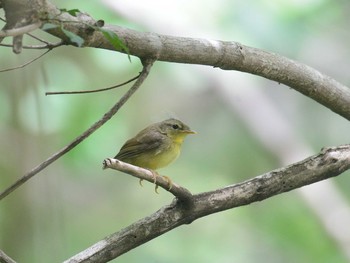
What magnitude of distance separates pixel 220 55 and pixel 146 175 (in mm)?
700

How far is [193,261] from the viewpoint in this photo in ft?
22.8

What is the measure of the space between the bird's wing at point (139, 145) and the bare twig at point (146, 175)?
924 mm

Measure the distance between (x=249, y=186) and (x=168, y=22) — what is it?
10.9ft

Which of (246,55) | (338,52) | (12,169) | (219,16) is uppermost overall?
(338,52)

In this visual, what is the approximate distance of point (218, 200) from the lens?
3.12 m

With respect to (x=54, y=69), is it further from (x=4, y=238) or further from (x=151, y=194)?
(x=151, y=194)

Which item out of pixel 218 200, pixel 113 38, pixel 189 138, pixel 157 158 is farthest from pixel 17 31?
pixel 189 138

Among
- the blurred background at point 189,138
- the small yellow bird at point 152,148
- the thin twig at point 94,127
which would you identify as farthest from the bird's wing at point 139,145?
the thin twig at point 94,127

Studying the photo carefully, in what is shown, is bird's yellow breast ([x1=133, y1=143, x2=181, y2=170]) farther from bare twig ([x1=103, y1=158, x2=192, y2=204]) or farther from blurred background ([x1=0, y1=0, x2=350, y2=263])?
bare twig ([x1=103, y1=158, x2=192, y2=204])

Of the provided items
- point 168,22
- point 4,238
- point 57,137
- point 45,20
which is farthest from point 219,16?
point 45,20

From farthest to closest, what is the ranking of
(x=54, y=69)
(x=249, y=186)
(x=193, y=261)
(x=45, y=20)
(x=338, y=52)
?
(x=338, y=52) < (x=193, y=261) < (x=54, y=69) < (x=249, y=186) < (x=45, y=20)

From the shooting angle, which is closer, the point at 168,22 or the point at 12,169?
the point at 12,169

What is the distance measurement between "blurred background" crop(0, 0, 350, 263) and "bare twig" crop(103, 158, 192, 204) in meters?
1.44

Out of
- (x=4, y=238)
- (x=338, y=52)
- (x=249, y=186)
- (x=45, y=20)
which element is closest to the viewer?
(x=45, y=20)
